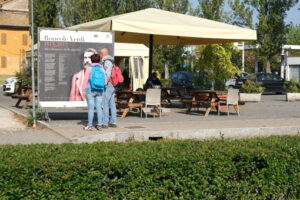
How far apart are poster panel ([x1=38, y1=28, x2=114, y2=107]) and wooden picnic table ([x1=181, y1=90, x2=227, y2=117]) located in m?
3.58

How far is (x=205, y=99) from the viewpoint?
14.6 meters

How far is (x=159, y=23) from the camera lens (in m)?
11.8

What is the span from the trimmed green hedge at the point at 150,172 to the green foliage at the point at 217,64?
13306mm

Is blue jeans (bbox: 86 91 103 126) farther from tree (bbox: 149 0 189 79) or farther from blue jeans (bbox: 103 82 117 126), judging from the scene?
tree (bbox: 149 0 189 79)

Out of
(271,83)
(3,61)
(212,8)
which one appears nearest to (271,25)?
(212,8)

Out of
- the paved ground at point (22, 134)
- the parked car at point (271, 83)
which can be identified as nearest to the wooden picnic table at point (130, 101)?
the paved ground at point (22, 134)

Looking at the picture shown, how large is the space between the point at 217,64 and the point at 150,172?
1446 cm

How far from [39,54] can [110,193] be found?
7213 millimetres

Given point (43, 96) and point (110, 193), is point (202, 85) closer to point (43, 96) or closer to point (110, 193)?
point (43, 96)

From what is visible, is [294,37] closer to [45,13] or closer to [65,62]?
[45,13]

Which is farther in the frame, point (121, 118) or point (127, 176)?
point (121, 118)

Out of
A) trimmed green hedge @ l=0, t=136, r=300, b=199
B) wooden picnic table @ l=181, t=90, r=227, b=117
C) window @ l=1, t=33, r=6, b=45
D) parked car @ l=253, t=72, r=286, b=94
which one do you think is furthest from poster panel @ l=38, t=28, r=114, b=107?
window @ l=1, t=33, r=6, b=45

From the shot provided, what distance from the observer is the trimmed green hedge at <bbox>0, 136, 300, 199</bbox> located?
13.7 ft

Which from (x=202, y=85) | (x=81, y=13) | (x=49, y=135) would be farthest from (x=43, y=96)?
(x=81, y=13)
